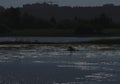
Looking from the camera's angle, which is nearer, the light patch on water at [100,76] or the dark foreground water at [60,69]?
the dark foreground water at [60,69]

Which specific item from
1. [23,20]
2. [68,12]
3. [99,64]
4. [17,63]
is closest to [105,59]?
[99,64]

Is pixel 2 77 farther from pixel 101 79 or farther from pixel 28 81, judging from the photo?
pixel 101 79

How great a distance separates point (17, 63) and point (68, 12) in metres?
151

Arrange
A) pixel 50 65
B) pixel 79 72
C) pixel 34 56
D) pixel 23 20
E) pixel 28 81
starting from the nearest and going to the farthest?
1. pixel 28 81
2. pixel 79 72
3. pixel 50 65
4. pixel 34 56
5. pixel 23 20

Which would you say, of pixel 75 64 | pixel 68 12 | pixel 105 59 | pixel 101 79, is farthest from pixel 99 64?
pixel 68 12

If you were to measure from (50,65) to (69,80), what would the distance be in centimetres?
894

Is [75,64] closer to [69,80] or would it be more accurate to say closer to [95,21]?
[69,80]

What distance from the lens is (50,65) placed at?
37.8 metres

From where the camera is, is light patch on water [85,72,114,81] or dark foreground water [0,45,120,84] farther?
light patch on water [85,72,114,81]

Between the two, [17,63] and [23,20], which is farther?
[23,20]

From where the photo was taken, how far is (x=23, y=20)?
117 metres

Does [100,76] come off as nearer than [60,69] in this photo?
Yes

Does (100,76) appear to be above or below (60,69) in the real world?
above

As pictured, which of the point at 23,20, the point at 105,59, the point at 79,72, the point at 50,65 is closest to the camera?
the point at 79,72
